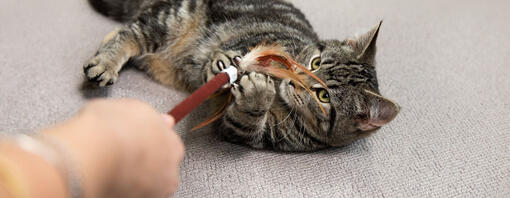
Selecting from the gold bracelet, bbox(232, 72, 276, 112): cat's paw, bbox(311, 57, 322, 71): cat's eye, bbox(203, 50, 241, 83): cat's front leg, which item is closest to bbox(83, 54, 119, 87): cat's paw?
bbox(203, 50, 241, 83): cat's front leg

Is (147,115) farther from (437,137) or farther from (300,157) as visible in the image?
(437,137)

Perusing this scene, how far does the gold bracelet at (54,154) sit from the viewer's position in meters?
0.46

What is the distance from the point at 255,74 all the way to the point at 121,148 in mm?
508

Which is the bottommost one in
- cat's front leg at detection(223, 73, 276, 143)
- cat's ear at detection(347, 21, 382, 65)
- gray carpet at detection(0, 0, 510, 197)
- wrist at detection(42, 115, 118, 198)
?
gray carpet at detection(0, 0, 510, 197)

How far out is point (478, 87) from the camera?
1.53 m

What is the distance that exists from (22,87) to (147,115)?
934mm

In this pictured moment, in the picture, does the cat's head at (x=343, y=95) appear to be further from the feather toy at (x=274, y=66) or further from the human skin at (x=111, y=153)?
the human skin at (x=111, y=153)

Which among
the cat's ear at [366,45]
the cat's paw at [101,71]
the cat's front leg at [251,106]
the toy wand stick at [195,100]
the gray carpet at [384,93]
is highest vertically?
the toy wand stick at [195,100]

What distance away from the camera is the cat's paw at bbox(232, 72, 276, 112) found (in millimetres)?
949

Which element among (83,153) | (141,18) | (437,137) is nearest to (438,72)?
(437,137)

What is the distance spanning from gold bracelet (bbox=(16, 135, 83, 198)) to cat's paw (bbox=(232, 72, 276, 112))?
1.77 feet

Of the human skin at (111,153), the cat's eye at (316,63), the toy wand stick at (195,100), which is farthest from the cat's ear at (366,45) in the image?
the human skin at (111,153)

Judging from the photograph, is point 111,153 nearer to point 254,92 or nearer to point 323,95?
point 254,92

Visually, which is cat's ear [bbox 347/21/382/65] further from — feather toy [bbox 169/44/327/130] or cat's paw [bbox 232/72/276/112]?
cat's paw [bbox 232/72/276/112]
